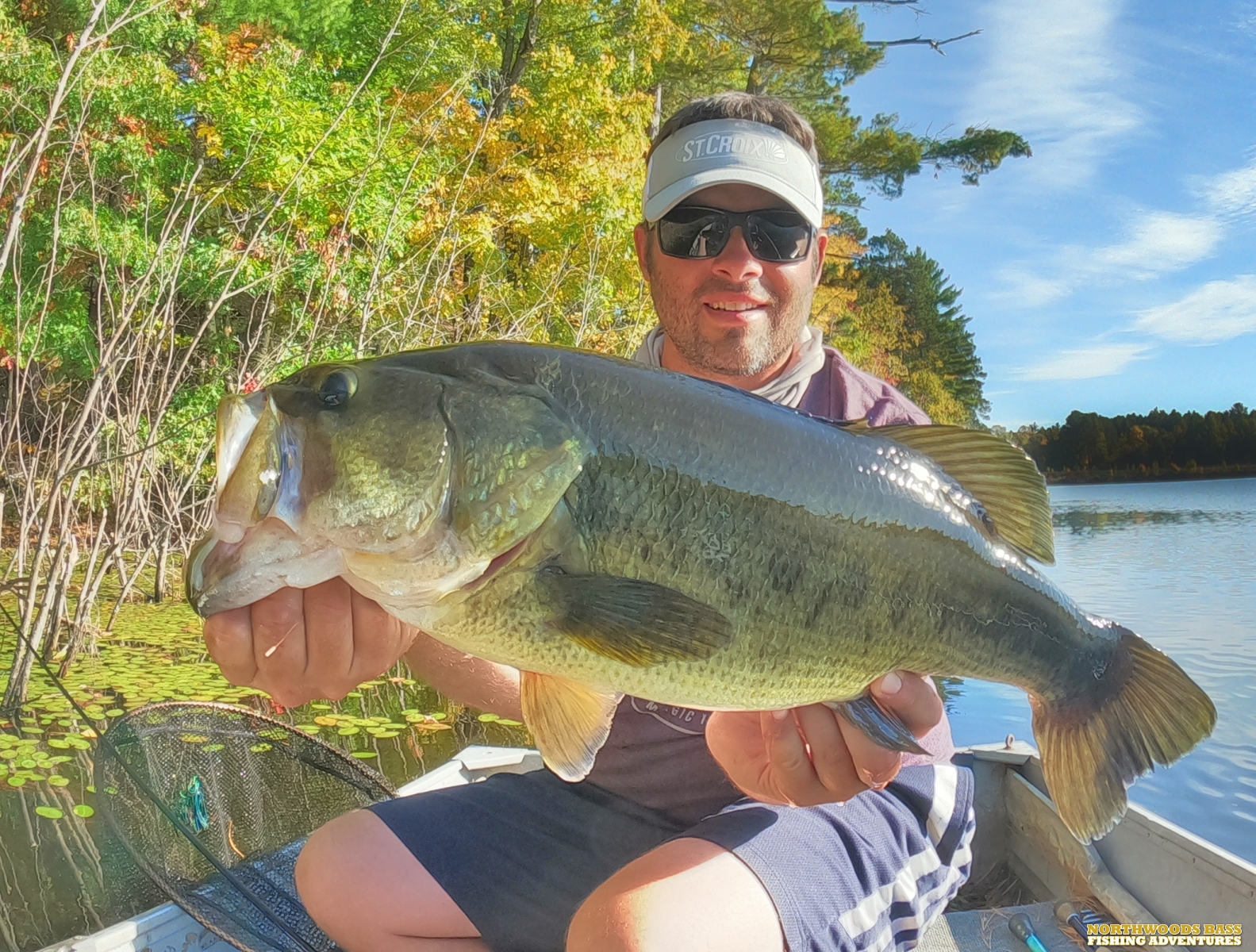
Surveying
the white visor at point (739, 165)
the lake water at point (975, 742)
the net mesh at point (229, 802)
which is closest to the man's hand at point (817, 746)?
the net mesh at point (229, 802)

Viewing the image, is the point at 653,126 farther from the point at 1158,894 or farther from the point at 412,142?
the point at 1158,894

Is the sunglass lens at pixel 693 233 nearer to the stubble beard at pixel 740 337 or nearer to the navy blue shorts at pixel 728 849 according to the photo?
the stubble beard at pixel 740 337

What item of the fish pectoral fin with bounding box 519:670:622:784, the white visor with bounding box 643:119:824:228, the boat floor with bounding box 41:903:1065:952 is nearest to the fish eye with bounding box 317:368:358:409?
the fish pectoral fin with bounding box 519:670:622:784

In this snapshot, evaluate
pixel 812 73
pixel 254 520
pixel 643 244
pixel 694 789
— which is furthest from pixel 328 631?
pixel 812 73

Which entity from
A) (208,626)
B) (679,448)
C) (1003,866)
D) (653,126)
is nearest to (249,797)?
(208,626)

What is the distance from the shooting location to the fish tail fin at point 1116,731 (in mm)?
1807

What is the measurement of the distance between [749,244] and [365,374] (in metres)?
1.87

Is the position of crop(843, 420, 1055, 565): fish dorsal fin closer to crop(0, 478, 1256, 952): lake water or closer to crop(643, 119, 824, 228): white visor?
crop(643, 119, 824, 228): white visor

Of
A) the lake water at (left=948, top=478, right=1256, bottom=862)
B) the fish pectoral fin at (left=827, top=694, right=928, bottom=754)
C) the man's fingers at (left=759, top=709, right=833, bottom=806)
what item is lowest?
the lake water at (left=948, top=478, right=1256, bottom=862)

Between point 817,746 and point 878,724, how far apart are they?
7.0 inches

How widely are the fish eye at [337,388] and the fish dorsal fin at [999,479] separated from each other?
3.71 feet

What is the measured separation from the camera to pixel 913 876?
2377mm

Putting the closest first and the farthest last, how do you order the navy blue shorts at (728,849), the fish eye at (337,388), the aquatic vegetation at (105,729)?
1. the fish eye at (337,388)
2. the navy blue shorts at (728,849)
3. the aquatic vegetation at (105,729)

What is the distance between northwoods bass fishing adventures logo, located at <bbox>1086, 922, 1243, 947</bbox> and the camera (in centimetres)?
298
